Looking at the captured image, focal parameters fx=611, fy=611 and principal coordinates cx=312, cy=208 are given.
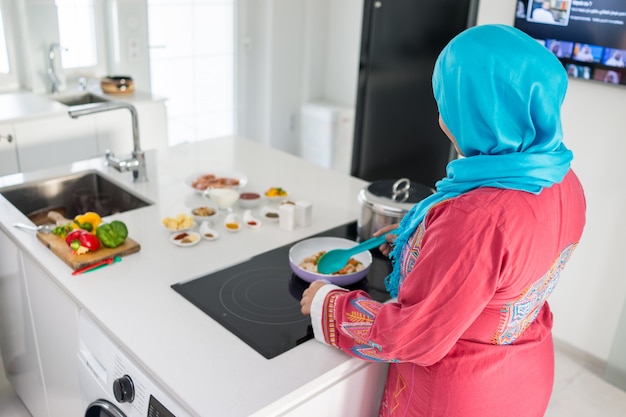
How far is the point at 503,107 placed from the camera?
1070 millimetres

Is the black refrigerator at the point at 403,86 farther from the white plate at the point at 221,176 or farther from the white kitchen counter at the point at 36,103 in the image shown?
the white plate at the point at 221,176

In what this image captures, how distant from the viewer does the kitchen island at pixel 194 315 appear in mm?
1256

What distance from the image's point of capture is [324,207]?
6.97ft

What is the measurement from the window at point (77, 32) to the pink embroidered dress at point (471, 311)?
2.90 metres

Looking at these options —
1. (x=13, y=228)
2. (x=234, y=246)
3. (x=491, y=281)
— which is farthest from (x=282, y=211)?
(x=491, y=281)

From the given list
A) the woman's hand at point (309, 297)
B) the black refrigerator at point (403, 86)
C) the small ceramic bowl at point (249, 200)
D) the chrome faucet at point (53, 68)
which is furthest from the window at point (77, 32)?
the woman's hand at point (309, 297)

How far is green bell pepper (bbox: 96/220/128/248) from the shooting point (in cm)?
170

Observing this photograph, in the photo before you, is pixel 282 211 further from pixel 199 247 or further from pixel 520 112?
pixel 520 112

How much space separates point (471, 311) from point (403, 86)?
8.48 feet

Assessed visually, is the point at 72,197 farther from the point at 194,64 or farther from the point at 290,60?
the point at 290,60

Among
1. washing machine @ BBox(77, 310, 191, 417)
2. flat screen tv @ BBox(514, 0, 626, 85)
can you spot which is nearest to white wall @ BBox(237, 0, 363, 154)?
flat screen tv @ BBox(514, 0, 626, 85)

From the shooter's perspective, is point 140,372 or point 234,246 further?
point 234,246

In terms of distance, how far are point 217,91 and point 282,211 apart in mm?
2828

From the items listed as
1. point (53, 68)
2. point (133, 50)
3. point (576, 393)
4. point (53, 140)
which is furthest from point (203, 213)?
point (133, 50)
